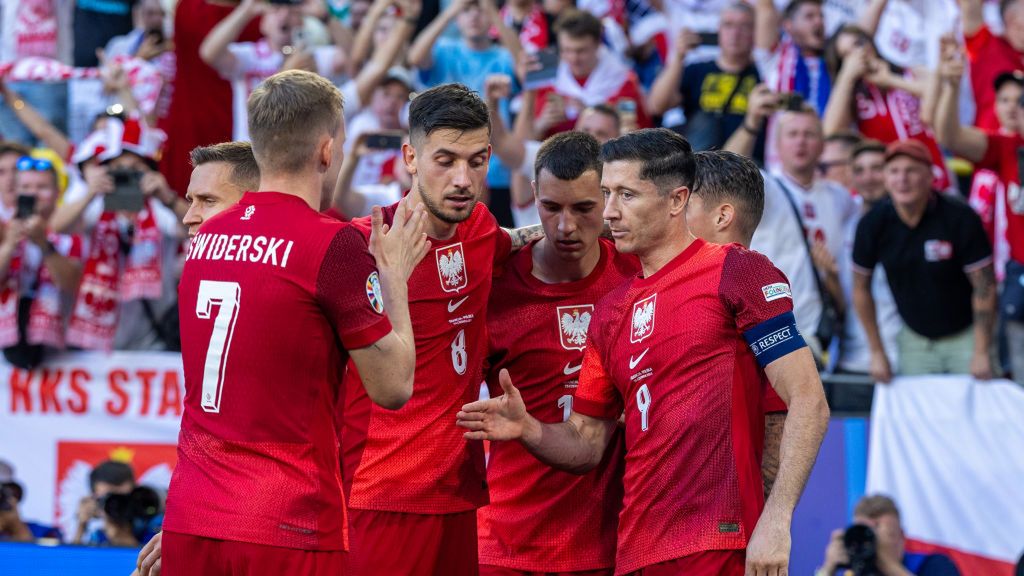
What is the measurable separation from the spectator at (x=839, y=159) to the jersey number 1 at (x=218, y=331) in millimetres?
6955

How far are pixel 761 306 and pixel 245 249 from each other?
68.4 inches

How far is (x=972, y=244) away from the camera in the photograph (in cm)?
918

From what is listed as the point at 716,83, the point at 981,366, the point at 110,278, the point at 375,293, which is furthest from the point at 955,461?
the point at 110,278

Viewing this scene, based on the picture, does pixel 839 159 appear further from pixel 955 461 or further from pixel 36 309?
pixel 36 309

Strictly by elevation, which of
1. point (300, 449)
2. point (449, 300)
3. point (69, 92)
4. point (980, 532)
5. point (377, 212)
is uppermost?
point (69, 92)

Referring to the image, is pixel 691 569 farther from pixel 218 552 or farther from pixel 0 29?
pixel 0 29

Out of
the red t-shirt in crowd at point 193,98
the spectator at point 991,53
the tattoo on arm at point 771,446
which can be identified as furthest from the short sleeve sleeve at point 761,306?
the red t-shirt in crowd at point 193,98

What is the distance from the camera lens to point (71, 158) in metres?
11.6

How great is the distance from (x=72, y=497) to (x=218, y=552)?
608cm

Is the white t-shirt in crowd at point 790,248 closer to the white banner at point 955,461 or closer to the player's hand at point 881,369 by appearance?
Result: the player's hand at point 881,369

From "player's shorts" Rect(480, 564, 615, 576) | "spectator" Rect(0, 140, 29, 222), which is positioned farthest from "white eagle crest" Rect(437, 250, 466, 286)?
"spectator" Rect(0, 140, 29, 222)

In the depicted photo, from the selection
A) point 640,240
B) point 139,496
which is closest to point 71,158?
point 139,496

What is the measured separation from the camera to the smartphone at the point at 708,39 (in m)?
11.4

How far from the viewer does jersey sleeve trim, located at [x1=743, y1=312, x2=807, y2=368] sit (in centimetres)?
475
